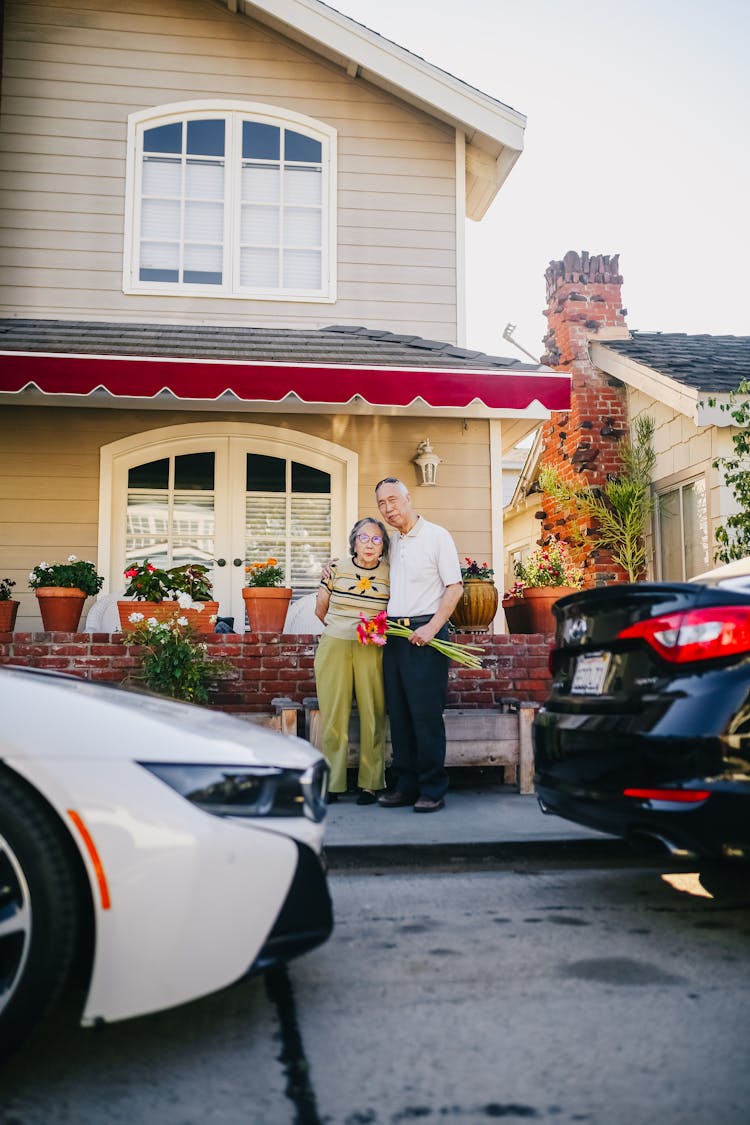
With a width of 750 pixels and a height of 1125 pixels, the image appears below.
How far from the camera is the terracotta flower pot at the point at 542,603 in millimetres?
7352

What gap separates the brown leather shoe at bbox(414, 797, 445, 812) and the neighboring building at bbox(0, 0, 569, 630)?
3293mm

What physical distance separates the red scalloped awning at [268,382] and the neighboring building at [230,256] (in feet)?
2.71

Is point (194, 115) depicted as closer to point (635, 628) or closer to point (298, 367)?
point (298, 367)

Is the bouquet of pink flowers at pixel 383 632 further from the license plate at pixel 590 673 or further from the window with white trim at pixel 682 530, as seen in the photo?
the window with white trim at pixel 682 530

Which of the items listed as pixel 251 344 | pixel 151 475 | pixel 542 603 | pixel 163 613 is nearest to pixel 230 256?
pixel 251 344

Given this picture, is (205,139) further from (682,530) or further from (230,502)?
(682,530)

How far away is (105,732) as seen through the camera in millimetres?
2521

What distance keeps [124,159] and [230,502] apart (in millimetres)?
3346

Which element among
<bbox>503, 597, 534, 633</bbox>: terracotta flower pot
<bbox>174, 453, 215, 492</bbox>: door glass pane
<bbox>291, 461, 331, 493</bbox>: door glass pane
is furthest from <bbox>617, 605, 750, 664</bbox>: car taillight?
<bbox>174, 453, 215, 492</bbox>: door glass pane

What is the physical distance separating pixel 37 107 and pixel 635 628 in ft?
26.3

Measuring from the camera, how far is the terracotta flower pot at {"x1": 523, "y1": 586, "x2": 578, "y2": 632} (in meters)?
7.35

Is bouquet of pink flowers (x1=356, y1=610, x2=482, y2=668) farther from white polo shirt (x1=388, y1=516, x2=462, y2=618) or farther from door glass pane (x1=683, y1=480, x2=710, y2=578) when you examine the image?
door glass pane (x1=683, y1=480, x2=710, y2=578)

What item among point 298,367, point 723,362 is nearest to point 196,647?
point 298,367

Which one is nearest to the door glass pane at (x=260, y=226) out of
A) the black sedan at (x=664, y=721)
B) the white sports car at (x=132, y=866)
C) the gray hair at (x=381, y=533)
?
the gray hair at (x=381, y=533)
